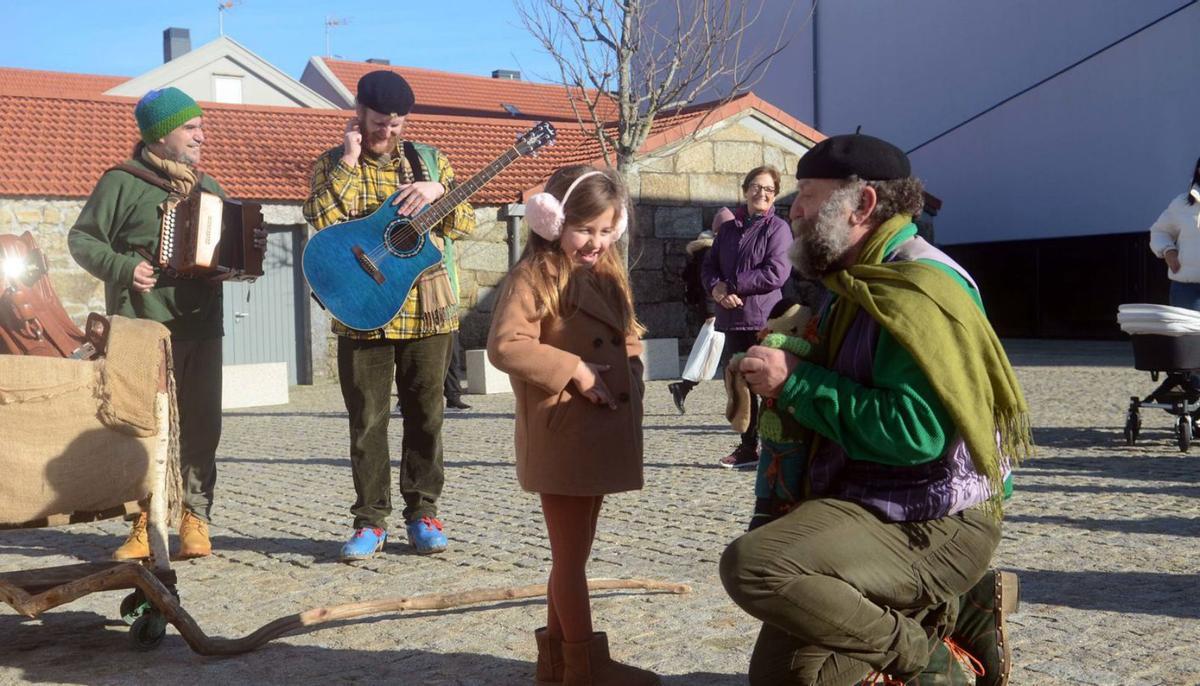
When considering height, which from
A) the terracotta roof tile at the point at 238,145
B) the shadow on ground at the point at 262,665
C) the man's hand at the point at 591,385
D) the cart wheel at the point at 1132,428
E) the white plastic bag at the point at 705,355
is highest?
the terracotta roof tile at the point at 238,145

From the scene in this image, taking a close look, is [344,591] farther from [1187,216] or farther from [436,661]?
[1187,216]

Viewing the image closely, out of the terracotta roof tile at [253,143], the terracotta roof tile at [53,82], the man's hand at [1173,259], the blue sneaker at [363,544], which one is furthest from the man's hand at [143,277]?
the terracotta roof tile at [53,82]

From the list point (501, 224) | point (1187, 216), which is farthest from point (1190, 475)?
point (501, 224)

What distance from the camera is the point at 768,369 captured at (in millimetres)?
3197

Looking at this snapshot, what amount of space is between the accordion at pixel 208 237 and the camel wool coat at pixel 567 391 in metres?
1.99

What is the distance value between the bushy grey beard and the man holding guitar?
2.58m

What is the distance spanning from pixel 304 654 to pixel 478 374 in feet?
37.9

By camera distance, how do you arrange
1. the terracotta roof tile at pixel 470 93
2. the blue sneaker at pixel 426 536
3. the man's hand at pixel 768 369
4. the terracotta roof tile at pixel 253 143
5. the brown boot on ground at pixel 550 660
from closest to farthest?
1. the man's hand at pixel 768 369
2. the brown boot on ground at pixel 550 660
3. the blue sneaker at pixel 426 536
4. the terracotta roof tile at pixel 253 143
5. the terracotta roof tile at pixel 470 93

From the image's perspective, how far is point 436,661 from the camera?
165 inches

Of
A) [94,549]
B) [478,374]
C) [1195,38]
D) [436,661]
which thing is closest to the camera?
[436,661]

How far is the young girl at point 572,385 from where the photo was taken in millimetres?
3844

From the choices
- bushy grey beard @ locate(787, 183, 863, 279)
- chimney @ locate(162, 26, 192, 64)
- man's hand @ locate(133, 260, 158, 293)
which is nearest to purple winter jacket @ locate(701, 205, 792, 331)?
man's hand @ locate(133, 260, 158, 293)

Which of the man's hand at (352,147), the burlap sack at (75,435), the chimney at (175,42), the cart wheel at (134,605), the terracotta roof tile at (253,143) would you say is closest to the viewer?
the burlap sack at (75,435)

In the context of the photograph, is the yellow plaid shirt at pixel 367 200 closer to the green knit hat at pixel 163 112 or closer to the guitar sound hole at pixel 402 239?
the guitar sound hole at pixel 402 239
